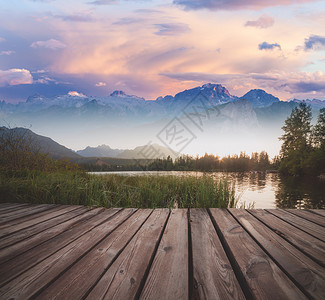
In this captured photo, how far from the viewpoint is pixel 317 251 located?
151cm

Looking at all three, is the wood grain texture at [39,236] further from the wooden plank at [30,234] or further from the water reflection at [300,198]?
the water reflection at [300,198]

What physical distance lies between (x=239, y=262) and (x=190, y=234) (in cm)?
58

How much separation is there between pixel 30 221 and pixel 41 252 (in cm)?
100

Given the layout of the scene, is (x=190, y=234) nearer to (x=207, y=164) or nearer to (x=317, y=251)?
(x=317, y=251)

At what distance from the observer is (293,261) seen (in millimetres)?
1335

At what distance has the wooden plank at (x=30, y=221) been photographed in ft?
6.56

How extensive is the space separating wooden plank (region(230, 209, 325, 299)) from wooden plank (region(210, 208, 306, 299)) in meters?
0.05

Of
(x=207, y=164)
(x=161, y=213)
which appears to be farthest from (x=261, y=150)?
(x=161, y=213)

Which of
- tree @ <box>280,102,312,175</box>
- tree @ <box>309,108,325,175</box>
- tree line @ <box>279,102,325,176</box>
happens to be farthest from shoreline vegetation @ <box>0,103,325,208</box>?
tree @ <box>280,102,312,175</box>

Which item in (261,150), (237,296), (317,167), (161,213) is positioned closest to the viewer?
(237,296)

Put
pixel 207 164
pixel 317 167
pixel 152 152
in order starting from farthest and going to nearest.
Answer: pixel 207 164 < pixel 317 167 < pixel 152 152

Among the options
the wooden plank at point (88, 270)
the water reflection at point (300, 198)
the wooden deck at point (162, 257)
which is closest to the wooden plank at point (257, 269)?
the wooden deck at point (162, 257)

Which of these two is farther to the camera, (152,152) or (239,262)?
(152,152)

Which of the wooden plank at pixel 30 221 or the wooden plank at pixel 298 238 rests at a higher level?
the wooden plank at pixel 298 238
